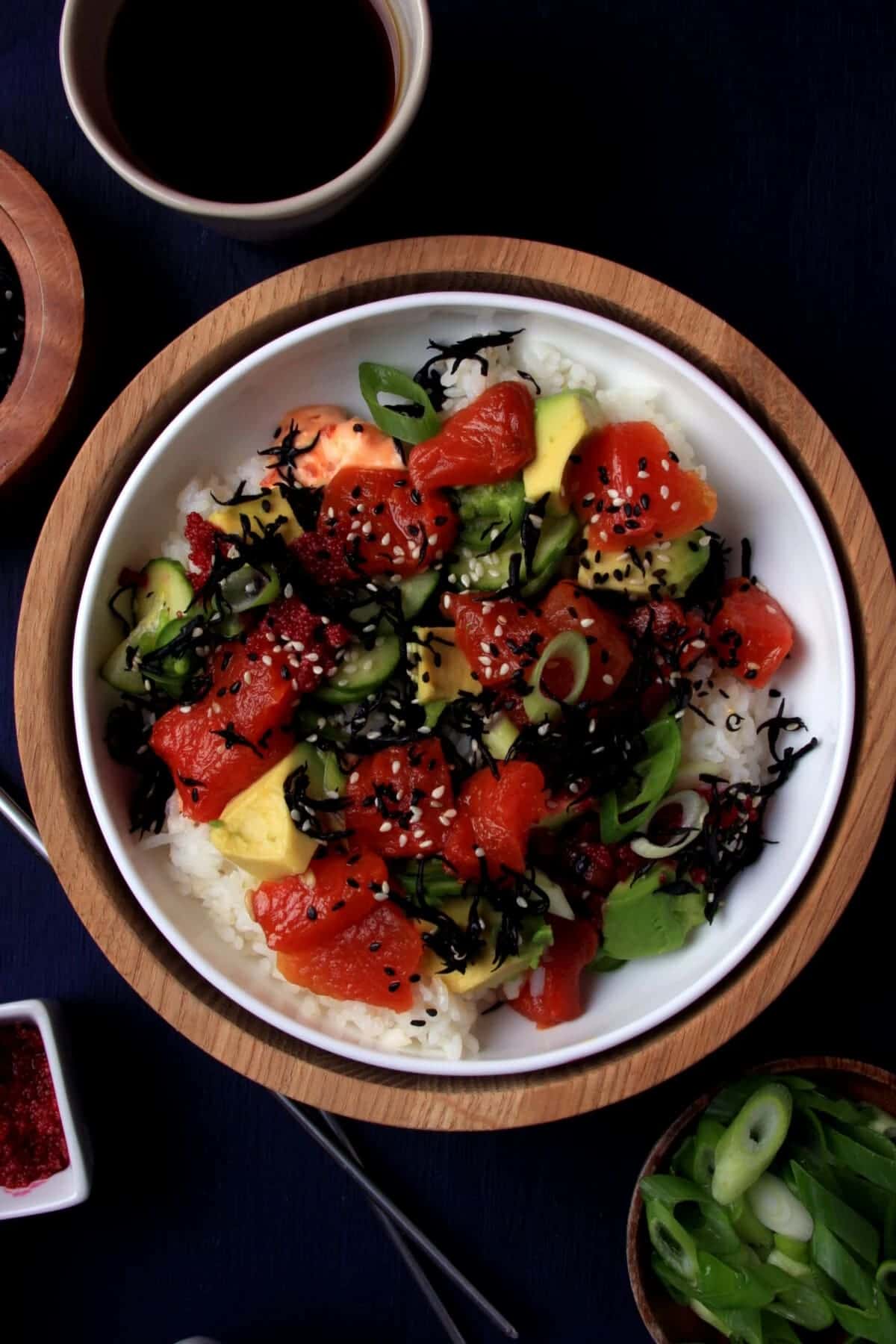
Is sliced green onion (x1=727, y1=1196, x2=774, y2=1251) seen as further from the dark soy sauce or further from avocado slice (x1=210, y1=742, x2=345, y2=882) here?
the dark soy sauce

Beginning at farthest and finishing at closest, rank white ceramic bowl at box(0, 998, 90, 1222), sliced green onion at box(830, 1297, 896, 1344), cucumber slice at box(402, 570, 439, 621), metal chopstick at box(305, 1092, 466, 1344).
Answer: metal chopstick at box(305, 1092, 466, 1344) < white ceramic bowl at box(0, 998, 90, 1222) < sliced green onion at box(830, 1297, 896, 1344) < cucumber slice at box(402, 570, 439, 621)

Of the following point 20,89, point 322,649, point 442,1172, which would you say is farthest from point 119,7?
point 442,1172

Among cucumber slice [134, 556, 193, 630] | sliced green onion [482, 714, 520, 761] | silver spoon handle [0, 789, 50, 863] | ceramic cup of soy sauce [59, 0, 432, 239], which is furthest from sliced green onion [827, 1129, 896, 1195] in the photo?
ceramic cup of soy sauce [59, 0, 432, 239]

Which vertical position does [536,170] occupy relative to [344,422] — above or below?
above

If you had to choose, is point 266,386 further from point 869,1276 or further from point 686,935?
point 869,1276

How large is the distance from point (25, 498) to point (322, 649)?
835mm

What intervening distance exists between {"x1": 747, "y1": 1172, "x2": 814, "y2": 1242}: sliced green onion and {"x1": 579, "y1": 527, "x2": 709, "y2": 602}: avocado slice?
1260 millimetres

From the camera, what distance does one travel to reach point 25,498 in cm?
239

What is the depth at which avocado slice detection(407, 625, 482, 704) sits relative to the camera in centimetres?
203

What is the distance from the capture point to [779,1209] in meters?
2.33

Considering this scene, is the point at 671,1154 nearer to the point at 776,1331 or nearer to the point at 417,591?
the point at 776,1331

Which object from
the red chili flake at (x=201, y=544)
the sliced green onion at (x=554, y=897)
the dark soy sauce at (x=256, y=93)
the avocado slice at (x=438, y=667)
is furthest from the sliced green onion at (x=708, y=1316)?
the dark soy sauce at (x=256, y=93)

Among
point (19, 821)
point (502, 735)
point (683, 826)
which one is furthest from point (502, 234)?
point (19, 821)

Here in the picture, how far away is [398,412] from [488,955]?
3.36 feet
